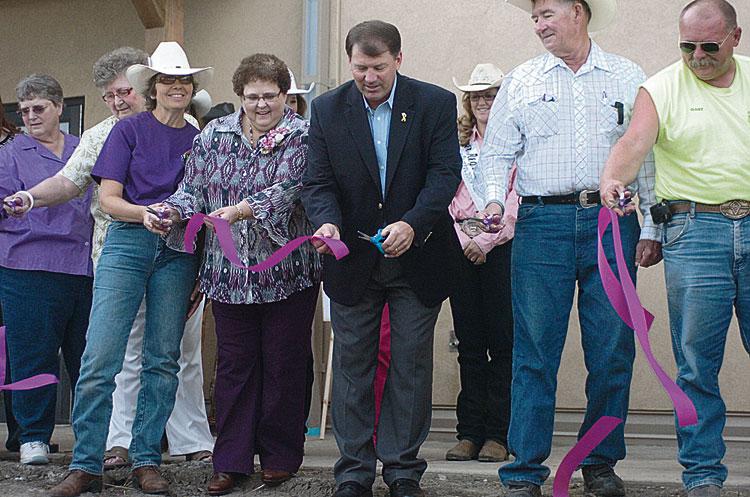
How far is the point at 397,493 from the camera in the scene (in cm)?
466

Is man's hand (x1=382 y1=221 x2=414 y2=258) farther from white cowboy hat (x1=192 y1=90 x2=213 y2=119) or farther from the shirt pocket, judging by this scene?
white cowboy hat (x1=192 y1=90 x2=213 y2=119)

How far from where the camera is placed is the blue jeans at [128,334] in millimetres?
5070

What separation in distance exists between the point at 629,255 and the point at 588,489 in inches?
37.8

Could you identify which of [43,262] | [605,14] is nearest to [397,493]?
[605,14]

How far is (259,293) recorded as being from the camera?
5039 millimetres

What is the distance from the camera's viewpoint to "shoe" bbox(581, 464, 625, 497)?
15.1ft

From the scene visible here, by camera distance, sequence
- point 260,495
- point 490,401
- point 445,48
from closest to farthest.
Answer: point 260,495, point 490,401, point 445,48

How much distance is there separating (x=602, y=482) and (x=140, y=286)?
7.11ft

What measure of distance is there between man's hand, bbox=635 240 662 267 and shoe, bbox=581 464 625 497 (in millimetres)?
837

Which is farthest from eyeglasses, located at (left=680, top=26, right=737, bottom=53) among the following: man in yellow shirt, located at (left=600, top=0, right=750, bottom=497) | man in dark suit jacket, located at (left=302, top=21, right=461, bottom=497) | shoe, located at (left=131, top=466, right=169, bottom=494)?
shoe, located at (left=131, top=466, right=169, bottom=494)

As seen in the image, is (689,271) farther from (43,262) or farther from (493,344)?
(43,262)

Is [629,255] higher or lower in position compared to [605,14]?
lower

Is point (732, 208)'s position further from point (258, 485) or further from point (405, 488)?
point (258, 485)

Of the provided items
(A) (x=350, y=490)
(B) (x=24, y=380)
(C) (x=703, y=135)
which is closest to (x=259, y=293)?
(A) (x=350, y=490)
